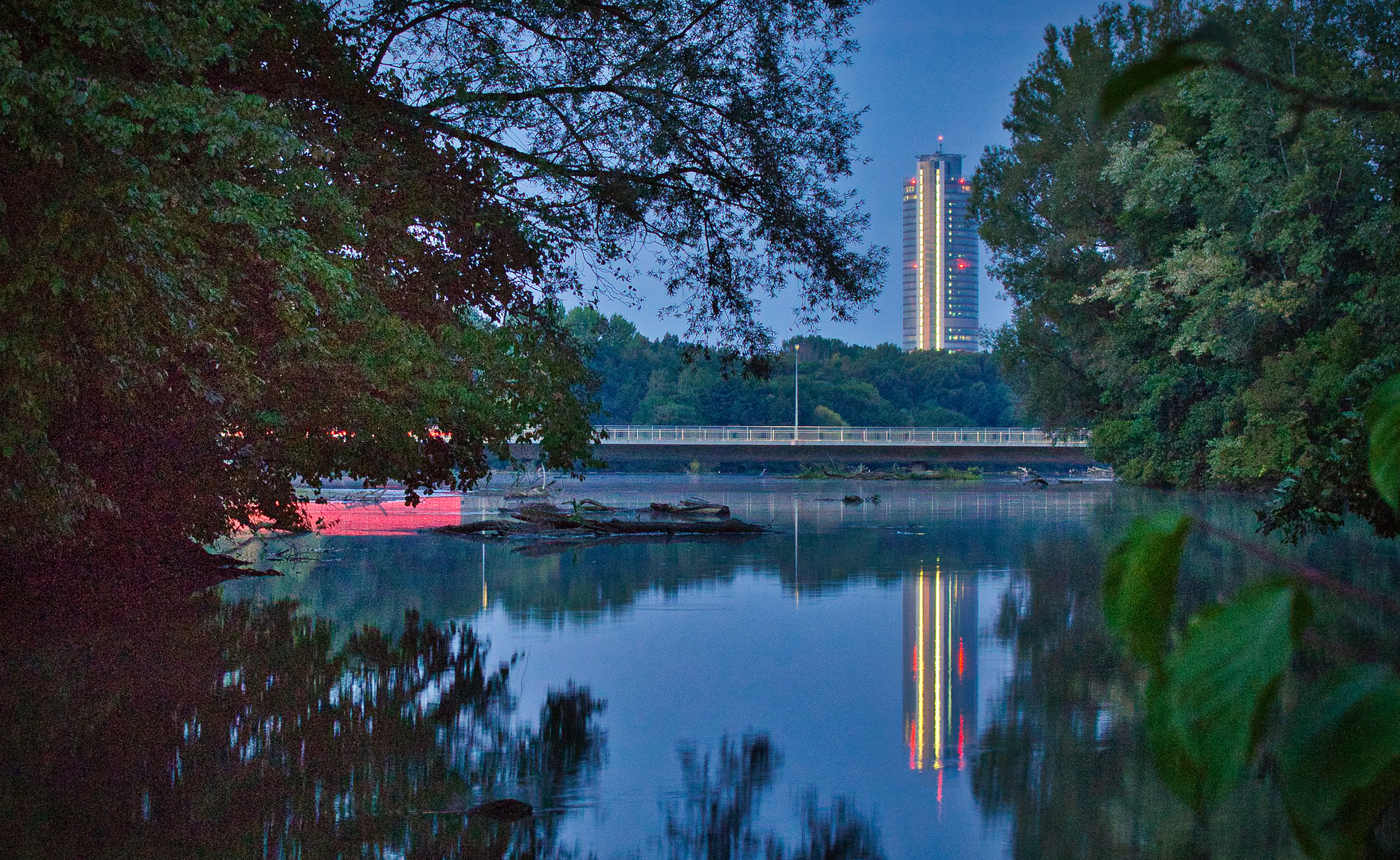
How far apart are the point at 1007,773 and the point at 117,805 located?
473 centimetres

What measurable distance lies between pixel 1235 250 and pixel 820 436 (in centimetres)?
3759

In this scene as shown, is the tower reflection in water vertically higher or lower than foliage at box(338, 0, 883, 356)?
lower

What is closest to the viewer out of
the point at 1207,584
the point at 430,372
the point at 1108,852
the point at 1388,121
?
the point at 1108,852

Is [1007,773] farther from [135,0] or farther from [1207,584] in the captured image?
[1207,584]

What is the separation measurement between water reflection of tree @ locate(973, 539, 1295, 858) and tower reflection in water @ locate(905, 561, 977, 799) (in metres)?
0.24

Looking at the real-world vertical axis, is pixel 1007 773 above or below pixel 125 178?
below

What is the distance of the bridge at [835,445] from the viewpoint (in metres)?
61.3

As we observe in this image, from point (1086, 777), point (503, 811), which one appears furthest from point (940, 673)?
point (503, 811)

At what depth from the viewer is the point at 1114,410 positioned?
1681 inches

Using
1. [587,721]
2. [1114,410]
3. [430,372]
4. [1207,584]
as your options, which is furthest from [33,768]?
[1114,410]

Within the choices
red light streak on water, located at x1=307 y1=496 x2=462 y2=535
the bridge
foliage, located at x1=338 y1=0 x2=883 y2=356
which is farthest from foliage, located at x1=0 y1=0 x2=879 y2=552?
the bridge

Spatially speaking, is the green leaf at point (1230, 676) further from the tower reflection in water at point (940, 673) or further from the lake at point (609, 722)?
the tower reflection in water at point (940, 673)

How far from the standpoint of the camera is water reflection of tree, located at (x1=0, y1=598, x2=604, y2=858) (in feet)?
17.7

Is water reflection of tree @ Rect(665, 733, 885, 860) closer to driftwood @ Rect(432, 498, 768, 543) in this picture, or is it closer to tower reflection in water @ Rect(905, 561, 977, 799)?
tower reflection in water @ Rect(905, 561, 977, 799)
